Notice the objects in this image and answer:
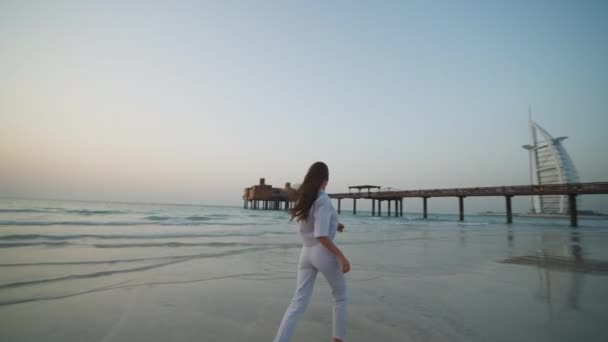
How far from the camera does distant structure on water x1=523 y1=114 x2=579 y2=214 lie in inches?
2808

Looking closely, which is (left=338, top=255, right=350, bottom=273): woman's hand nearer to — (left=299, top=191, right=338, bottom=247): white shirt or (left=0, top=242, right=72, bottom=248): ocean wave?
(left=299, top=191, right=338, bottom=247): white shirt

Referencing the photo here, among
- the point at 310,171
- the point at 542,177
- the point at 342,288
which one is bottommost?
the point at 342,288

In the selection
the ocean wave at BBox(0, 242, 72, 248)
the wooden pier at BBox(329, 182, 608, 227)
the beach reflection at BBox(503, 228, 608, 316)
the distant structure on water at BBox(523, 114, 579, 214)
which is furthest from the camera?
the distant structure on water at BBox(523, 114, 579, 214)

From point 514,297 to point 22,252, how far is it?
9425mm

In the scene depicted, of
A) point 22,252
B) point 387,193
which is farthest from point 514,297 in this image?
point 387,193

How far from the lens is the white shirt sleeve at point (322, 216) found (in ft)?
6.62

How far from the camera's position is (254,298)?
351 cm

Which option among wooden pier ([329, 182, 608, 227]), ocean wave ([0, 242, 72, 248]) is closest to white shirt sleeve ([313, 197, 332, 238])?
ocean wave ([0, 242, 72, 248])

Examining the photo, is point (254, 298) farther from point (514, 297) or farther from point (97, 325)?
point (514, 297)

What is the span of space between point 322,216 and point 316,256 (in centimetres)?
33

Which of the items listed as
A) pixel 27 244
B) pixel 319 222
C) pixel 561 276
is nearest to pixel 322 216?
pixel 319 222

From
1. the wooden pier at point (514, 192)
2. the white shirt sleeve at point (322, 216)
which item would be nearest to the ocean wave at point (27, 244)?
the white shirt sleeve at point (322, 216)

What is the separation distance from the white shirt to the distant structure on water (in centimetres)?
9389

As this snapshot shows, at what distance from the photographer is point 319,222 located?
203 cm
